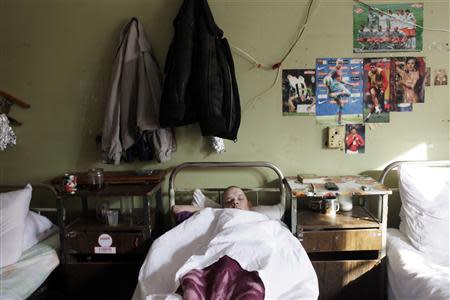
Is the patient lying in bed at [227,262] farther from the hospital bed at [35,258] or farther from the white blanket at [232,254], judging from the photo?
the hospital bed at [35,258]

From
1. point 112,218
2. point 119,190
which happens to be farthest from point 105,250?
point 119,190

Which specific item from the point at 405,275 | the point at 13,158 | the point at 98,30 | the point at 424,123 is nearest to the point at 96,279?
the point at 13,158

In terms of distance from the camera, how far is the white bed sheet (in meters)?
1.60

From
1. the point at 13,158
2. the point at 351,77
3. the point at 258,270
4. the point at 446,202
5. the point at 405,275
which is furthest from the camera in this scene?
the point at 13,158

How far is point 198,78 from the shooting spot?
207cm

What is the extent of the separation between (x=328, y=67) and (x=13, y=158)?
2212 millimetres

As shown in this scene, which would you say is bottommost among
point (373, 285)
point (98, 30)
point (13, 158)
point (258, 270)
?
point (373, 285)

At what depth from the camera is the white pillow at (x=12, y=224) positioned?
1.92m

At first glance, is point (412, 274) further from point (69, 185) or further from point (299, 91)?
point (69, 185)

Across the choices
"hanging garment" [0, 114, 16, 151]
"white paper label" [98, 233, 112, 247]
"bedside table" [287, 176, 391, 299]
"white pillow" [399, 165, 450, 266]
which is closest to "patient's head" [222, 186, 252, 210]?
"bedside table" [287, 176, 391, 299]

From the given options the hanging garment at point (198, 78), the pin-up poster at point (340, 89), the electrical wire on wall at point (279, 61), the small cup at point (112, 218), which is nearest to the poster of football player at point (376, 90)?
the pin-up poster at point (340, 89)

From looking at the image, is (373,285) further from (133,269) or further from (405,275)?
(133,269)

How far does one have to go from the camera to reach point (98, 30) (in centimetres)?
232

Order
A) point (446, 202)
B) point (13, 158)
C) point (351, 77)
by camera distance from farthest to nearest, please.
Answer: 1. point (13, 158)
2. point (351, 77)
3. point (446, 202)
